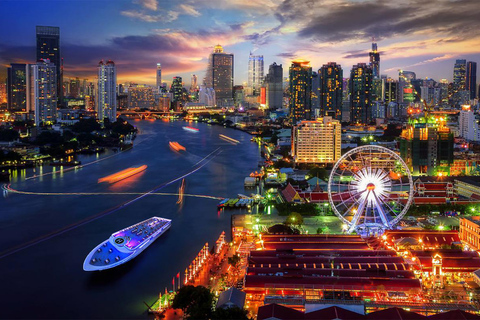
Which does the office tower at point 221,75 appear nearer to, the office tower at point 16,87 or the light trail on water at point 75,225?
the office tower at point 16,87

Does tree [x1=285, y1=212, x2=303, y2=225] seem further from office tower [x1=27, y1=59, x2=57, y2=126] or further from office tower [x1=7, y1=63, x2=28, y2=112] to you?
office tower [x1=7, y1=63, x2=28, y2=112]

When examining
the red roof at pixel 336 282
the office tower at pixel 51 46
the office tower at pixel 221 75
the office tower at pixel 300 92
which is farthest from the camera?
the office tower at pixel 221 75

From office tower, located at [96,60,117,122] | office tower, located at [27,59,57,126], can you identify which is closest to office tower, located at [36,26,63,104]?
office tower, located at [96,60,117,122]

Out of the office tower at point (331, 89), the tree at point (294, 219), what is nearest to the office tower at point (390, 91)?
the office tower at point (331, 89)

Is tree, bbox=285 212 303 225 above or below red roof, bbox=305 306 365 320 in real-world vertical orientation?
above

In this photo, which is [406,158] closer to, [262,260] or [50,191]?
[262,260]

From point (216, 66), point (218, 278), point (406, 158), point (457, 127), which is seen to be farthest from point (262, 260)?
point (216, 66)

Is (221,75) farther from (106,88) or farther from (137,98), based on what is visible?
(106,88)
